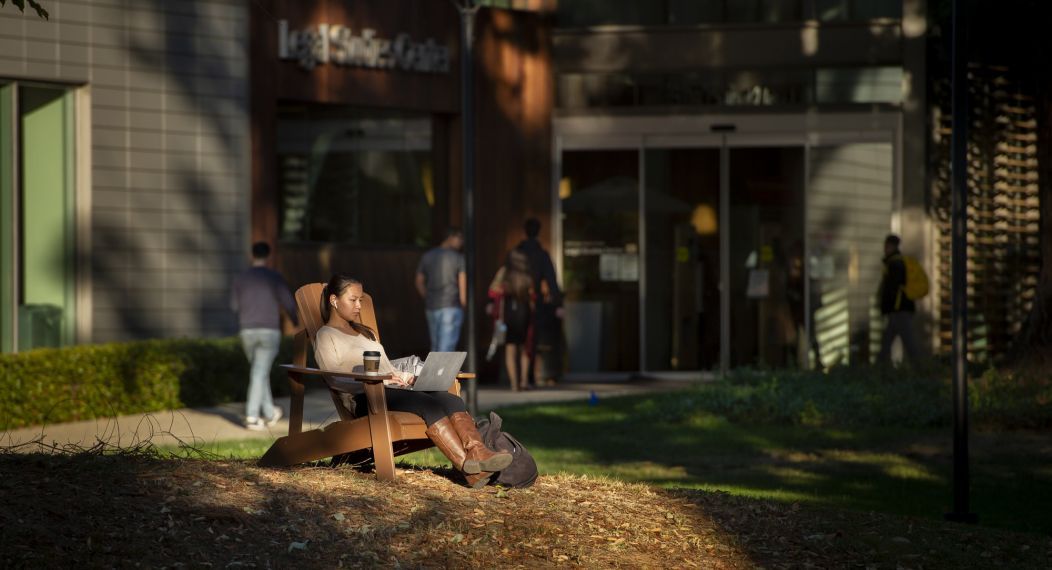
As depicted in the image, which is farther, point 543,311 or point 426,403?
point 543,311

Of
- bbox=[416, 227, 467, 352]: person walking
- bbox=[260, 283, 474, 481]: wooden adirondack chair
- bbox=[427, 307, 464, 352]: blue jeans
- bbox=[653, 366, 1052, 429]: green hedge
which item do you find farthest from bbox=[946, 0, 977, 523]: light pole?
bbox=[427, 307, 464, 352]: blue jeans

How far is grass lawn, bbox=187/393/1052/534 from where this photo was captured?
400 inches

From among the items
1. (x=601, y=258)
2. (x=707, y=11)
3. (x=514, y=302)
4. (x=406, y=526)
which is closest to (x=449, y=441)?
(x=406, y=526)

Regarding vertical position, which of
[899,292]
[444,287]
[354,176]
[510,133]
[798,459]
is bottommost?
[798,459]

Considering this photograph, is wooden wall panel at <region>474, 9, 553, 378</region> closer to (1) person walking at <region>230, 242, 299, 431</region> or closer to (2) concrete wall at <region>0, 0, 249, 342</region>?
(2) concrete wall at <region>0, 0, 249, 342</region>

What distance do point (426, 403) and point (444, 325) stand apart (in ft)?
31.3

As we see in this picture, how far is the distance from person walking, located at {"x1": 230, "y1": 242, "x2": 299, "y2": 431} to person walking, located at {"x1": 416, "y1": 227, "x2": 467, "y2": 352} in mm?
3321

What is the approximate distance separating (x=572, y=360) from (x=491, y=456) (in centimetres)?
1382

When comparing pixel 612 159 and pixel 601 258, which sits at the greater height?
pixel 612 159

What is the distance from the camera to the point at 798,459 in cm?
1221

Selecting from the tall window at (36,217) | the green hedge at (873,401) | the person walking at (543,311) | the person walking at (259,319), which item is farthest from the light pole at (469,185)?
the tall window at (36,217)

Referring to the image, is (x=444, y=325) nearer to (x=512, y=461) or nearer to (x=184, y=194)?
(x=184, y=194)

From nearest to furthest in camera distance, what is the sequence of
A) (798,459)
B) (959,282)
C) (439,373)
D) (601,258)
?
(439,373)
(959,282)
(798,459)
(601,258)

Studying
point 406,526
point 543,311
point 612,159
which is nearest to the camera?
point 406,526
